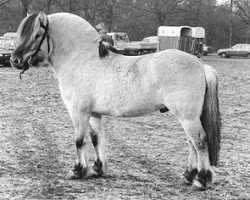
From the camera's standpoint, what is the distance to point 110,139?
7.70m

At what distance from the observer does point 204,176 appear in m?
4.93

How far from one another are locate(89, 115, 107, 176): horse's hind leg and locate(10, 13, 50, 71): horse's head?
1.12 meters

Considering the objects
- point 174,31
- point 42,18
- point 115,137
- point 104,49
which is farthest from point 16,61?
point 174,31

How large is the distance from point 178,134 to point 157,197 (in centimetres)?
348

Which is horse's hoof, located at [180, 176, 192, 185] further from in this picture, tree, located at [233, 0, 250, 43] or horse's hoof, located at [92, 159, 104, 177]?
tree, located at [233, 0, 250, 43]

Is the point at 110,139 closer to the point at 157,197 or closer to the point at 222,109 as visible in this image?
the point at 157,197

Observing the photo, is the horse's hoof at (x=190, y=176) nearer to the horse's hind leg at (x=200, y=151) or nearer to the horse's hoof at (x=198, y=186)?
the horse's hind leg at (x=200, y=151)

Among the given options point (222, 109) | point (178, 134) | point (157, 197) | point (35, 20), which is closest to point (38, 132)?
point (178, 134)

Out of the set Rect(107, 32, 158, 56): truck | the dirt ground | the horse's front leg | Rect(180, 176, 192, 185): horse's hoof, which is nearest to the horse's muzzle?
the horse's front leg

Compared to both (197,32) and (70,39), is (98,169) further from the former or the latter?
(197,32)

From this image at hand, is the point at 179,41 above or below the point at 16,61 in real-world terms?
below

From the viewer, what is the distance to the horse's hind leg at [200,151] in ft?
15.3

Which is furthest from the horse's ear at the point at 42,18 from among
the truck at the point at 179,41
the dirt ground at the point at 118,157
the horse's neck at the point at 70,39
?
the truck at the point at 179,41

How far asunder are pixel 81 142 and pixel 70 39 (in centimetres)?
132
